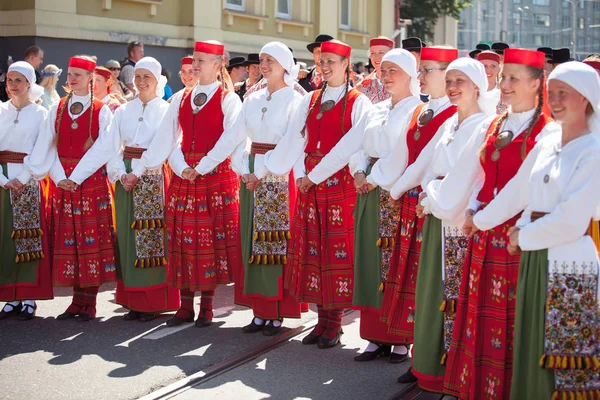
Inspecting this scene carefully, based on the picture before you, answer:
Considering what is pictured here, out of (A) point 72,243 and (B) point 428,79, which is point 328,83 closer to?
(B) point 428,79

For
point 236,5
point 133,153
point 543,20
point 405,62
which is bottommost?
point 133,153

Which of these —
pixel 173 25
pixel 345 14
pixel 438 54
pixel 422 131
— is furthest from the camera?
pixel 345 14

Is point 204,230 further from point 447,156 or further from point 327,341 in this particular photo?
point 447,156

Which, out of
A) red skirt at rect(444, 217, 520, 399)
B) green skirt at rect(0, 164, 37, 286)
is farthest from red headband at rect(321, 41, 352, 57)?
green skirt at rect(0, 164, 37, 286)

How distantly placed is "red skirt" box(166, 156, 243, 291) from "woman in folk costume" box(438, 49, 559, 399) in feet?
9.38

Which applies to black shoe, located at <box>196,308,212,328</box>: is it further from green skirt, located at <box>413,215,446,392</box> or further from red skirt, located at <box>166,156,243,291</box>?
green skirt, located at <box>413,215,446,392</box>

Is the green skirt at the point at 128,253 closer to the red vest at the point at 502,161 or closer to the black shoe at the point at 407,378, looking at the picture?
the black shoe at the point at 407,378

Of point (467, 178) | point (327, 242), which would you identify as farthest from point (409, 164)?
point (327, 242)

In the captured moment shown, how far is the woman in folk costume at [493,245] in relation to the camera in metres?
4.72

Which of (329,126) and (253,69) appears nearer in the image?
(329,126)

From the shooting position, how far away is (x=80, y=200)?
7672 mm

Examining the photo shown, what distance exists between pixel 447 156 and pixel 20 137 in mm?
4010

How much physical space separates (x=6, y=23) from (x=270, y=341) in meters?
8.58

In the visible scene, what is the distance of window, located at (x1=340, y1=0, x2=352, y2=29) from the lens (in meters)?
22.2
